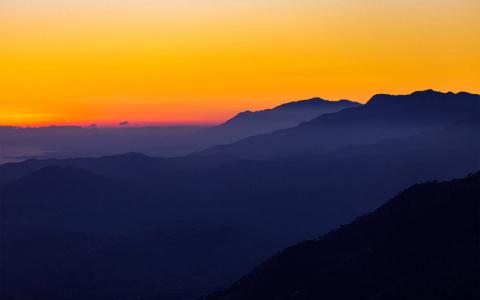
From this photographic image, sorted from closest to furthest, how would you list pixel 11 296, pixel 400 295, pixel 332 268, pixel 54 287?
pixel 400 295, pixel 332 268, pixel 11 296, pixel 54 287

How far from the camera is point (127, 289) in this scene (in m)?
190

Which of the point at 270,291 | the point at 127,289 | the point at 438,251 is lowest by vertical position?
the point at 127,289

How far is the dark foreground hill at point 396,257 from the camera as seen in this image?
89.8m

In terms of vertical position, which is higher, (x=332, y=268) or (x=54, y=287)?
(x=332, y=268)

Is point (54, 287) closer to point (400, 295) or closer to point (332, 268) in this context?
point (332, 268)

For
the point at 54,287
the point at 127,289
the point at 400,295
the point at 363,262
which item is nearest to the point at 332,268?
the point at 363,262

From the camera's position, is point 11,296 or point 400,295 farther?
point 11,296

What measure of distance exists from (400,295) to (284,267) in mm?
31590

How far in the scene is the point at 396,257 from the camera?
344 ft

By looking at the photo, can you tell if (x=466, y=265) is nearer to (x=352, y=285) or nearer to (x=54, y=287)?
(x=352, y=285)

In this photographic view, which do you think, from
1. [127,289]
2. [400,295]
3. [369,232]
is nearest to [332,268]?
[369,232]

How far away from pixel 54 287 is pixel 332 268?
4334 inches

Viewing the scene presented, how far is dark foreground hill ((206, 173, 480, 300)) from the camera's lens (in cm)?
8981

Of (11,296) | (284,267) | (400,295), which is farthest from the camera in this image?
(11,296)
